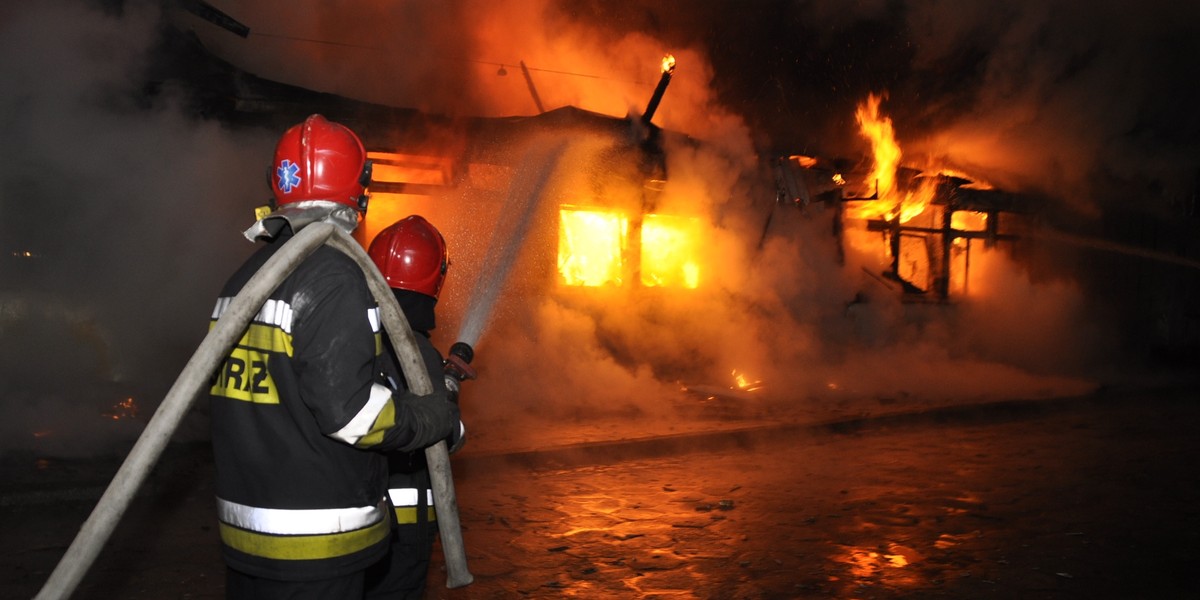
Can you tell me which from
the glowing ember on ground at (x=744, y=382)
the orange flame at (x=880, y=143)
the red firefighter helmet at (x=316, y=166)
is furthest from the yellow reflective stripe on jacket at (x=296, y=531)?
the orange flame at (x=880, y=143)

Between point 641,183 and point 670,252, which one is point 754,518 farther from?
point 670,252

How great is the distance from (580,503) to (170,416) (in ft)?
14.8

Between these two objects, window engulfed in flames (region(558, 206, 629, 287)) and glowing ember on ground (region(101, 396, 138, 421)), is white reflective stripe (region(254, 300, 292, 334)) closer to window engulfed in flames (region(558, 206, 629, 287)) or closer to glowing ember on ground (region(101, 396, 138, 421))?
glowing ember on ground (region(101, 396, 138, 421))

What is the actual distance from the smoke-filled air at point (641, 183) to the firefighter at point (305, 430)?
5057 millimetres

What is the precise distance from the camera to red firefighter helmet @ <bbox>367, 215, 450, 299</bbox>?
10.1ft

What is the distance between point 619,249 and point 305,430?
9.71 metres

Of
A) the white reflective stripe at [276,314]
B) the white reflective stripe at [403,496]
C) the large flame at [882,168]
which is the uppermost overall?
the large flame at [882,168]

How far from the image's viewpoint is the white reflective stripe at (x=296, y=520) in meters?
2.23

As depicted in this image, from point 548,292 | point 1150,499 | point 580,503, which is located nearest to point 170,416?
point 580,503

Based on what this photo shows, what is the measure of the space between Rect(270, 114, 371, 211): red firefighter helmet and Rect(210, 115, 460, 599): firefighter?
0.09m

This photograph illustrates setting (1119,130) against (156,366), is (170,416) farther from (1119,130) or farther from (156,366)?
(1119,130)

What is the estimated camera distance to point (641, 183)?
36.9ft

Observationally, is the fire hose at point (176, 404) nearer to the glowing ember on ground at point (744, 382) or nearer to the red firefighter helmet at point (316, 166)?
the red firefighter helmet at point (316, 166)

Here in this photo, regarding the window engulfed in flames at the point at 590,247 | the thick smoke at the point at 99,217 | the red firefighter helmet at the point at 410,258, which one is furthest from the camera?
the window engulfed in flames at the point at 590,247
